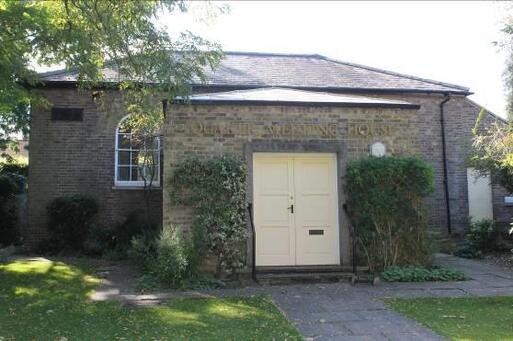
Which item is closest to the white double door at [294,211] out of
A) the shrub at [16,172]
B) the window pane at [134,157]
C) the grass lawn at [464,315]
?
the grass lawn at [464,315]

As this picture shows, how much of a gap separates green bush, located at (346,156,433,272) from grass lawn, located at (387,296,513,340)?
209cm

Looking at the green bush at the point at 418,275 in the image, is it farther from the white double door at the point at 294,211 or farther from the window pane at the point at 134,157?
the window pane at the point at 134,157

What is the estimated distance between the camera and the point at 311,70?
58.9 ft

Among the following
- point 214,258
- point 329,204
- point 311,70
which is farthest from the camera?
point 311,70

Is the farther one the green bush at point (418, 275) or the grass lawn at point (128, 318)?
the green bush at point (418, 275)

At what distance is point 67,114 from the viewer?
15273 mm

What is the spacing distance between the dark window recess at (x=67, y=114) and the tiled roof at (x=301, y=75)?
2.90 ft

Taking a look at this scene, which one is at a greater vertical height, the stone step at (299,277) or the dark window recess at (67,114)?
the dark window recess at (67,114)

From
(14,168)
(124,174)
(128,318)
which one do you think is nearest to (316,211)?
(128,318)

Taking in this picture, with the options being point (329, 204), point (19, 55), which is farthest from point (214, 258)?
point (19, 55)

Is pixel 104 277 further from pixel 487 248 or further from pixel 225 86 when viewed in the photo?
pixel 487 248

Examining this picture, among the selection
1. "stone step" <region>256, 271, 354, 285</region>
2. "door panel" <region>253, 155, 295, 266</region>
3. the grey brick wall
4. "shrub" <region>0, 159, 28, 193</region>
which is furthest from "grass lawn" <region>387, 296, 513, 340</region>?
"shrub" <region>0, 159, 28, 193</region>

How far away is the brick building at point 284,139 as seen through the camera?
33.8ft

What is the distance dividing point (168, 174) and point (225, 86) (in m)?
6.08
